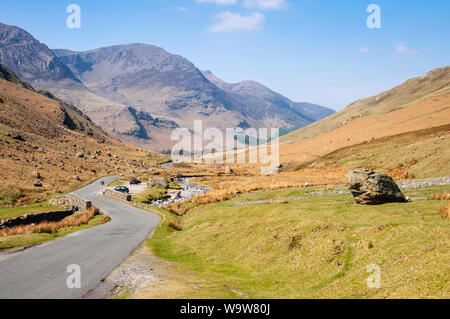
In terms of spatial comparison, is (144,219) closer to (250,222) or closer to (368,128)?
(250,222)

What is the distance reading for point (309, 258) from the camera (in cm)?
1880

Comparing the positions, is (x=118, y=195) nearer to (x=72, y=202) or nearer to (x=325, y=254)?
(x=72, y=202)

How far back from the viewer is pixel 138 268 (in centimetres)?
2372

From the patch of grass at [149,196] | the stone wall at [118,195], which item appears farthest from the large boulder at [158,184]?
the stone wall at [118,195]

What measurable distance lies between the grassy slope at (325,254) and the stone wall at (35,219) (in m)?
26.3

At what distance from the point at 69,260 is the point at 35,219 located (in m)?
28.0

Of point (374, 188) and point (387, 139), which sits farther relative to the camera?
point (387, 139)

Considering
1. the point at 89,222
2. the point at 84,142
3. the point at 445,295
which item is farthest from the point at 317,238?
the point at 84,142

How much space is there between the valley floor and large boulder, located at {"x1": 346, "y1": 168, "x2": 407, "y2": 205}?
1.51 metres

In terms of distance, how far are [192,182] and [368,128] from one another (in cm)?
6842

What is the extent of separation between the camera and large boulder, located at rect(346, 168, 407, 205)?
2836 centimetres

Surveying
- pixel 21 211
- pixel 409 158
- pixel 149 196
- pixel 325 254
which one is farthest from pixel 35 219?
pixel 409 158

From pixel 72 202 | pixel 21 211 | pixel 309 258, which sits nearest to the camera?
pixel 309 258

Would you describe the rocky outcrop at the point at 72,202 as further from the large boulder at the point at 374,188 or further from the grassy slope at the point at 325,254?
the large boulder at the point at 374,188
